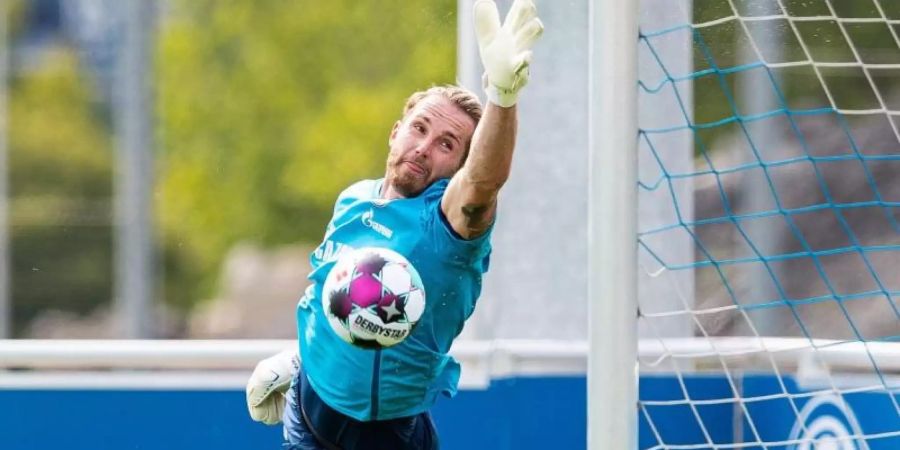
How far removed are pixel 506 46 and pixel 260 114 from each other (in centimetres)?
1346

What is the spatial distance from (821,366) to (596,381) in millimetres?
1487

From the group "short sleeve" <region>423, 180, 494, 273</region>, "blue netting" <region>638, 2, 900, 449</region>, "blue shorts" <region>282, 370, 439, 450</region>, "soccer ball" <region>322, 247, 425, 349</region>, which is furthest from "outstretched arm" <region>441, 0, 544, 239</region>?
"blue netting" <region>638, 2, 900, 449</region>

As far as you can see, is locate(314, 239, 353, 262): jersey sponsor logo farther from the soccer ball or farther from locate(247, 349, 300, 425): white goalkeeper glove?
locate(247, 349, 300, 425): white goalkeeper glove

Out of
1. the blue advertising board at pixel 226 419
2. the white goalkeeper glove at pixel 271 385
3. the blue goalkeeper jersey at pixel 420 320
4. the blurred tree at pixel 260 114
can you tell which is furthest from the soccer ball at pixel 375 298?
the blurred tree at pixel 260 114

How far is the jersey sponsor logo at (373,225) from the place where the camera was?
3.42 m

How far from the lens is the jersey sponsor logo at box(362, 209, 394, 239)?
3420 mm

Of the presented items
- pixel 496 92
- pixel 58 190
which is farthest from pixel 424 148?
pixel 58 190

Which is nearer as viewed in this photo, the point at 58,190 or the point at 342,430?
the point at 342,430

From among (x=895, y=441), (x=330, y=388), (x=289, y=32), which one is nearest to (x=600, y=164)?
(x=330, y=388)

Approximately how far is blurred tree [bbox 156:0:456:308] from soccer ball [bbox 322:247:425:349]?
11.5 m

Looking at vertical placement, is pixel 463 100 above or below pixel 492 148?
above

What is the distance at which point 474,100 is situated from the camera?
3.52 metres

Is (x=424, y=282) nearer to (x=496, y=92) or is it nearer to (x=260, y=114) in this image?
(x=496, y=92)

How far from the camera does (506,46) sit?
3.01m
